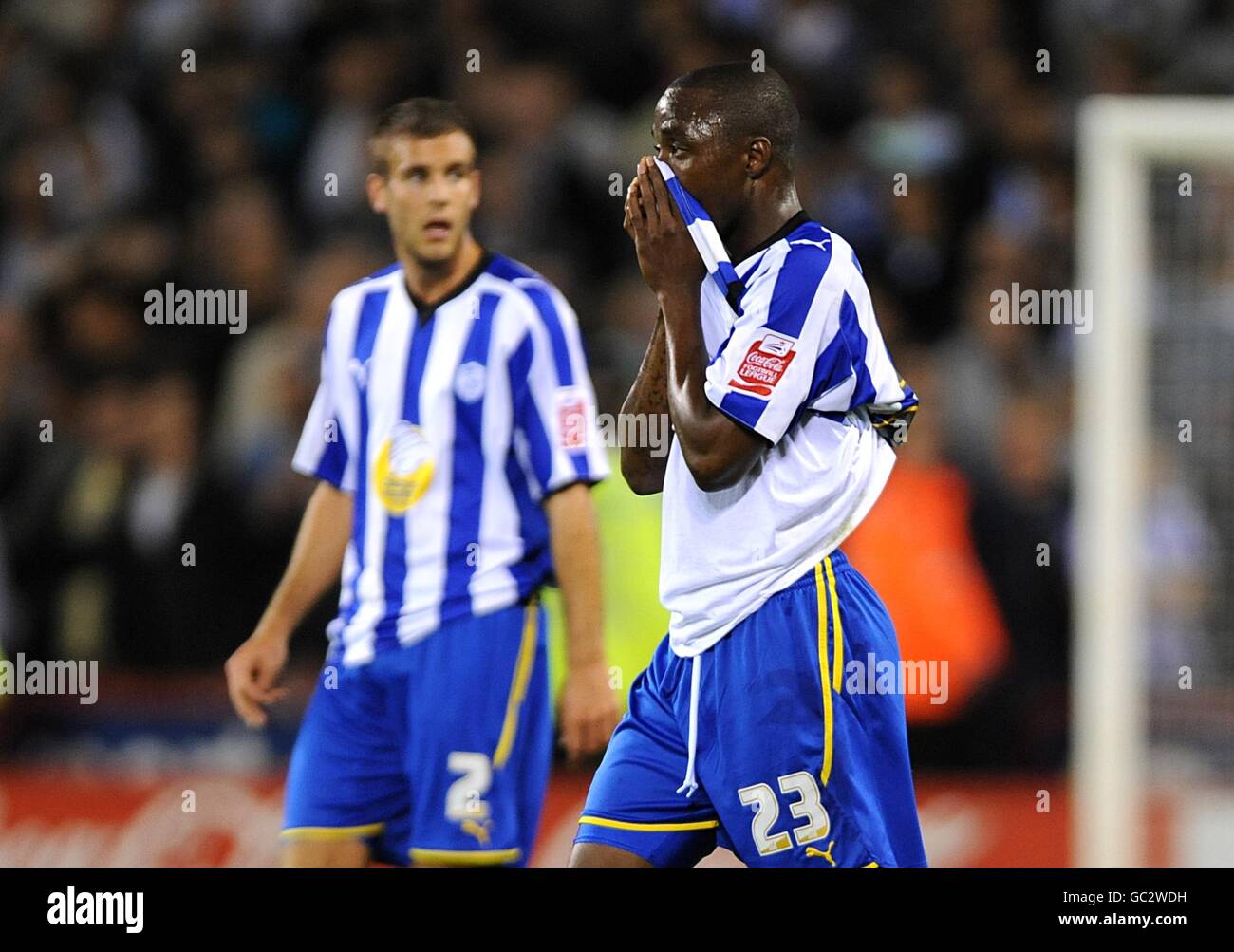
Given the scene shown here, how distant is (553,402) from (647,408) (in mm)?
775

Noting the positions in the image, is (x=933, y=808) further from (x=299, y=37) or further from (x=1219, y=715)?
(x=299, y=37)

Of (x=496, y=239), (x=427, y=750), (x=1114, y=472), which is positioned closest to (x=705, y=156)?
(x=427, y=750)

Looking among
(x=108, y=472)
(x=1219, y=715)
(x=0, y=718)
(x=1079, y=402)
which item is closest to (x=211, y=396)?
(x=108, y=472)

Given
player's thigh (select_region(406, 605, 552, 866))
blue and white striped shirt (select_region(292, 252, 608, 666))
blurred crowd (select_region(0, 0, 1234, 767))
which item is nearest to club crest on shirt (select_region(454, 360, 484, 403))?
A: blue and white striped shirt (select_region(292, 252, 608, 666))

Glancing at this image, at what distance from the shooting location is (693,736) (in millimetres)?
2986

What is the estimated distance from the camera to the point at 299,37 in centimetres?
658

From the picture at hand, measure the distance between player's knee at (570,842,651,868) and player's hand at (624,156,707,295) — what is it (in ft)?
2.88

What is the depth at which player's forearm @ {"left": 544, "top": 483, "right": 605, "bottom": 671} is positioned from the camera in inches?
148

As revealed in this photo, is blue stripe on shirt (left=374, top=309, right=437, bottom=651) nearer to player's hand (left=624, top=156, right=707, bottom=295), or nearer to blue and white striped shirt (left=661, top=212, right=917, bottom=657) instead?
blue and white striped shirt (left=661, top=212, right=917, bottom=657)

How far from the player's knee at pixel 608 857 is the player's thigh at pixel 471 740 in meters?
0.78

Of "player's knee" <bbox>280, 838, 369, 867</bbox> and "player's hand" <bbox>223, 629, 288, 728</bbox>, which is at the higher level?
"player's hand" <bbox>223, 629, 288, 728</bbox>

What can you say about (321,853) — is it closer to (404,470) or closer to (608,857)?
(404,470)

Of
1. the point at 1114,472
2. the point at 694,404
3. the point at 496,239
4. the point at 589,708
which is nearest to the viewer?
the point at 694,404

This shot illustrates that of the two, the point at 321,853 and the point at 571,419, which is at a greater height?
the point at 571,419
